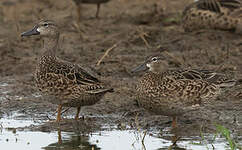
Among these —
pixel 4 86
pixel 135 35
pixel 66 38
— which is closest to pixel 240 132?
pixel 4 86

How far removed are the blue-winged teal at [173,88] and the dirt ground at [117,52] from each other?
0.32 metres

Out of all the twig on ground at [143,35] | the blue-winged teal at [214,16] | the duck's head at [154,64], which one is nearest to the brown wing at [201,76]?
the duck's head at [154,64]

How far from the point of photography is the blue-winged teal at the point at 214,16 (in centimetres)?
1159

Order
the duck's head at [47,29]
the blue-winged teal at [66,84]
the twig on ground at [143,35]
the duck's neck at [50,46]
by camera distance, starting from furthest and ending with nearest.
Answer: the twig on ground at [143,35], the duck's head at [47,29], the duck's neck at [50,46], the blue-winged teal at [66,84]

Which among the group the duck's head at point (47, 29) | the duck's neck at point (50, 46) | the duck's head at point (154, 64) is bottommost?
the duck's head at point (154, 64)

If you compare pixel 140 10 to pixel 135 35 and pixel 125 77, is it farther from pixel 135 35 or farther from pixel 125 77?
pixel 125 77

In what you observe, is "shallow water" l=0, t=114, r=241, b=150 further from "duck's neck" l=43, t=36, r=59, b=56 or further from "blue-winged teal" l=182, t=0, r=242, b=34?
"blue-winged teal" l=182, t=0, r=242, b=34

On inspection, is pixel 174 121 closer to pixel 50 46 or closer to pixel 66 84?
pixel 66 84

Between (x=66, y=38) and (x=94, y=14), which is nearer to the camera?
(x=66, y=38)

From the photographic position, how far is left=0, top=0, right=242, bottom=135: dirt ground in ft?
27.0

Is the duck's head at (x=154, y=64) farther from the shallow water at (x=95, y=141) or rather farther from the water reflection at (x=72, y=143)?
the water reflection at (x=72, y=143)

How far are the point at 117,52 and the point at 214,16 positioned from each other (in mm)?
1955

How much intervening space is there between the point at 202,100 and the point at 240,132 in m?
0.59

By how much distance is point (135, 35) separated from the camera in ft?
37.7
